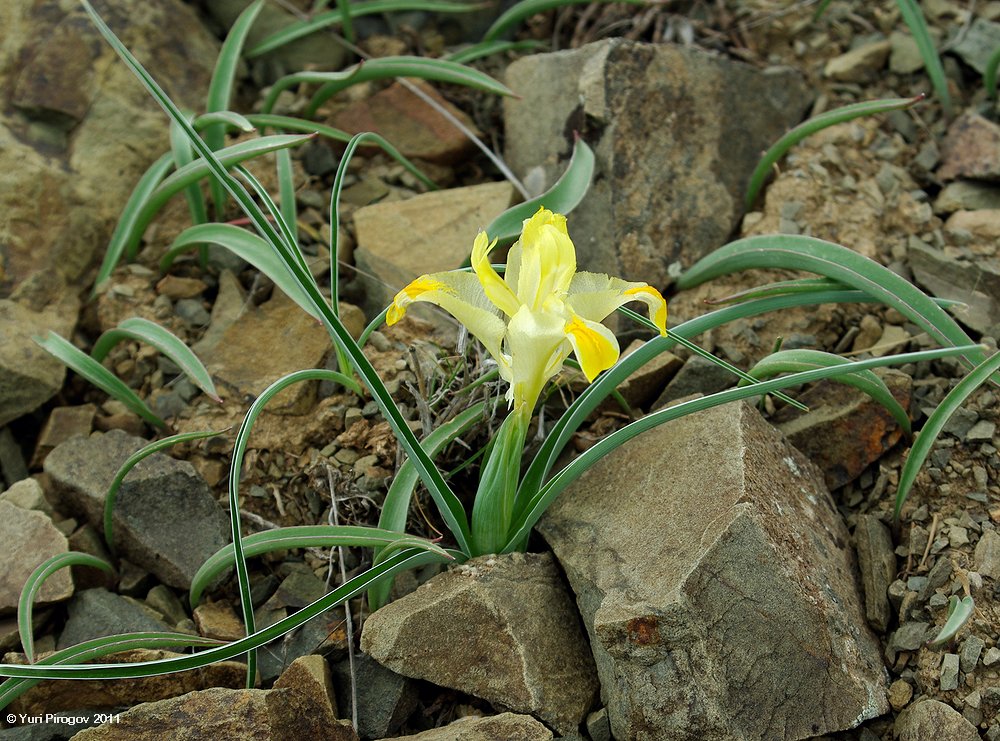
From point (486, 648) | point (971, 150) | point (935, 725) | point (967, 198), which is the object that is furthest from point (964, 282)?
point (486, 648)

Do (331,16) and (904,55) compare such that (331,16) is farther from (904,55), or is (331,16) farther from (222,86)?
(904,55)

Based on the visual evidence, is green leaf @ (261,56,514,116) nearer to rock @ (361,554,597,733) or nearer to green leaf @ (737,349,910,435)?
green leaf @ (737,349,910,435)

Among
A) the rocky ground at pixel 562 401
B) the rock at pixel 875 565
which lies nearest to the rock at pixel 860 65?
the rocky ground at pixel 562 401

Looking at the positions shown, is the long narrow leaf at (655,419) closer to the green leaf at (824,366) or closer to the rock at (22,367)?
the green leaf at (824,366)

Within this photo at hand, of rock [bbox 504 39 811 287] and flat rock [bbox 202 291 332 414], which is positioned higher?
rock [bbox 504 39 811 287]

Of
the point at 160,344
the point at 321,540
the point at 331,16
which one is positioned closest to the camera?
the point at 321,540

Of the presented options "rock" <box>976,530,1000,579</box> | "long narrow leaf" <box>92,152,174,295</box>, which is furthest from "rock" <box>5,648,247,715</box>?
"rock" <box>976,530,1000,579</box>
